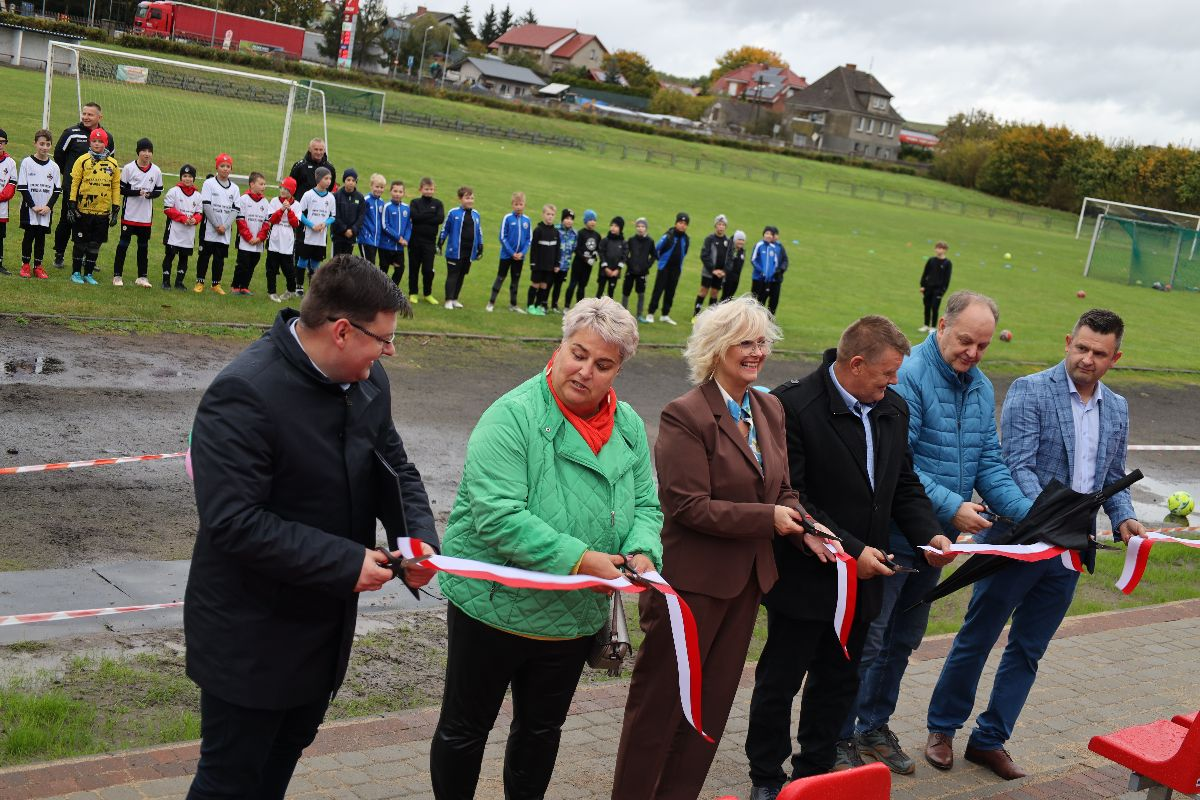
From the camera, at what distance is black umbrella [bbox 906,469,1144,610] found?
5.68 m

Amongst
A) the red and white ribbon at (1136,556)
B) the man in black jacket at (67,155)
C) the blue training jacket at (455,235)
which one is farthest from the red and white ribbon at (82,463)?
the blue training jacket at (455,235)

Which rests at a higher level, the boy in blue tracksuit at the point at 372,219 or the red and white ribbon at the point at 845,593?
the boy in blue tracksuit at the point at 372,219

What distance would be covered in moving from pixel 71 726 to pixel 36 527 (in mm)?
3127

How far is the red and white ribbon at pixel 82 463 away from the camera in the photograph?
9.03 m

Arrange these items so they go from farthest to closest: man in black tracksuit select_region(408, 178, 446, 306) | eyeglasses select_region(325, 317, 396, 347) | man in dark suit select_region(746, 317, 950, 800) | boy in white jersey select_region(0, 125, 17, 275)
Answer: man in black tracksuit select_region(408, 178, 446, 306)
boy in white jersey select_region(0, 125, 17, 275)
man in dark suit select_region(746, 317, 950, 800)
eyeglasses select_region(325, 317, 396, 347)

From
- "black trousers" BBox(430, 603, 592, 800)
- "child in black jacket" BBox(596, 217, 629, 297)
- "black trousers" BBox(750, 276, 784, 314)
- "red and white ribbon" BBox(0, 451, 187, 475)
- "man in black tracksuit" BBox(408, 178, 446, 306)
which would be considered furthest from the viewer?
"black trousers" BBox(750, 276, 784, 314)

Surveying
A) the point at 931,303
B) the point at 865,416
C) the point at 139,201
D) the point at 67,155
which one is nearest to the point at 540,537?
the point at 865,416

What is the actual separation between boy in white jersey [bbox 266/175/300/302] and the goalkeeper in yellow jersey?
7.09ft

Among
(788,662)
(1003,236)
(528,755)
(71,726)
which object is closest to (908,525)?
(788,662)

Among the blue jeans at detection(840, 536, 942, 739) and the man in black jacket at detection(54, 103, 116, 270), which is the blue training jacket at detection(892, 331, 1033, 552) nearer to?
the blue jeans at detection(840, 536, 942, 739)

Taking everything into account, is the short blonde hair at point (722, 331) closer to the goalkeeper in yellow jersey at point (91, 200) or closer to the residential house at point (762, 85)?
the goalkeeper in yellow jersey at point (91, 200)

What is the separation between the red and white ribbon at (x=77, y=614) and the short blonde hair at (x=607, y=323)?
381 centimetres

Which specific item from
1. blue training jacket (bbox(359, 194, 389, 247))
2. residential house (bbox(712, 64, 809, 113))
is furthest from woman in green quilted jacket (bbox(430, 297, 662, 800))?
residential house (bbox(712, 64, 809, 113))

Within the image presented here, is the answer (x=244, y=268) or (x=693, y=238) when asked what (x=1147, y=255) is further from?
(x=244, y=268)
